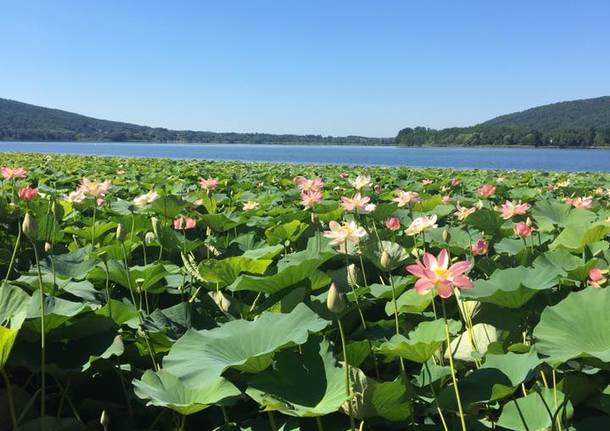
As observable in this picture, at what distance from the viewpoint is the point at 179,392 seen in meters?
1.00

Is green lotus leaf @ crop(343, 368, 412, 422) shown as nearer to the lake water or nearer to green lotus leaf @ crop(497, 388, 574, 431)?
green lotus leaf @ crop(497, 388, 574, 431)

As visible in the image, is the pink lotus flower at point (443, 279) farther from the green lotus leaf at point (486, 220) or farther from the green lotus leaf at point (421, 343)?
the green lotus leaf at point (486, 220)

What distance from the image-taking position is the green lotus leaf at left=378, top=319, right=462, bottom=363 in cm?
95

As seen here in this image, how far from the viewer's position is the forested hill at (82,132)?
90.2 metres

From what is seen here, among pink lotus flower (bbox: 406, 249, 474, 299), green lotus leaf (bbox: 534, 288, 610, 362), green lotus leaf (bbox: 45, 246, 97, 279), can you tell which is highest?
pink lotus flower (bbox: 406, 249, 474, 299)

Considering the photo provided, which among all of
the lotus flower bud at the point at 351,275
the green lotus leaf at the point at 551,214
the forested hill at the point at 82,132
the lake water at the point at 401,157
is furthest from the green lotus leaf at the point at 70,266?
the forested hill at the point at 82,132

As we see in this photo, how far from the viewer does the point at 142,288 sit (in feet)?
4.87

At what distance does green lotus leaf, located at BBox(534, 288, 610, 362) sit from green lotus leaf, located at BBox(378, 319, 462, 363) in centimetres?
18

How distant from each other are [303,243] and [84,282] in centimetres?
90

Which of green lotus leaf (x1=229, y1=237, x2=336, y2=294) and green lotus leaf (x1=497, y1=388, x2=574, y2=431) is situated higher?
green lotus leaf (x1=229, y1=237, x2=336, y2=294)

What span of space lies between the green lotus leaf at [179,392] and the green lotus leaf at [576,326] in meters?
0.56

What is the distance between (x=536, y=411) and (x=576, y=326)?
0.23 metres

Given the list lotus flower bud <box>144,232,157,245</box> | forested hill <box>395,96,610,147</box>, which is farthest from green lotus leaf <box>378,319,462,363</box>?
forested hill <box>395,96,610,147</box>

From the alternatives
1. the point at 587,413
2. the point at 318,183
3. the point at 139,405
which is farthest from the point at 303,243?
the point at 587,413
